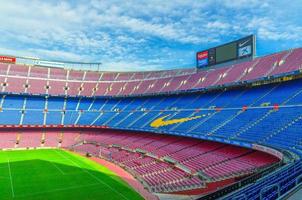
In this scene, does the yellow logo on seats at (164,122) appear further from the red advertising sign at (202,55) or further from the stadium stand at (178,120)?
the red advertising sign at (202,55)

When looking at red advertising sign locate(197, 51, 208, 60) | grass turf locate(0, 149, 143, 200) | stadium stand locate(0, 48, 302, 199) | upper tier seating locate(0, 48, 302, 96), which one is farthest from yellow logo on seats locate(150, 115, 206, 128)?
red advertising sign locate(197, 51, 208, 60)

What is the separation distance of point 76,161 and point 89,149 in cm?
866

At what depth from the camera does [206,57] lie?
50750 millimetres

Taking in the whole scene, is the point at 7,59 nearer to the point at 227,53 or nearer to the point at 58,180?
the point at 58,180

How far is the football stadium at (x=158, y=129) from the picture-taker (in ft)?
78.2

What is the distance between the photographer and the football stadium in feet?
78.2

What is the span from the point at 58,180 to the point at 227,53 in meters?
33.8

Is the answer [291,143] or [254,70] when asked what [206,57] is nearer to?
[254,70]

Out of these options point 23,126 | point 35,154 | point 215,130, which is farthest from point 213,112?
point 23,126

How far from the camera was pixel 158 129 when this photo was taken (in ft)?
137

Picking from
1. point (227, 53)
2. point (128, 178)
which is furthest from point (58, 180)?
point (227, 53)

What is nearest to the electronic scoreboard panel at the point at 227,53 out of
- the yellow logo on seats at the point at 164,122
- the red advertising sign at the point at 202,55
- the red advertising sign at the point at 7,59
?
the red advertising sign at the point at 202,55

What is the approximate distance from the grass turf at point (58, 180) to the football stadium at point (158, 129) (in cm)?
11

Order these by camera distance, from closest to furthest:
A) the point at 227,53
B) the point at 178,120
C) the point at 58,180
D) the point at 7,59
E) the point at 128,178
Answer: the point at 58,180 → the point at 128,178 → the point at 178,120 → the point at 227,53 → the point at 7,59
